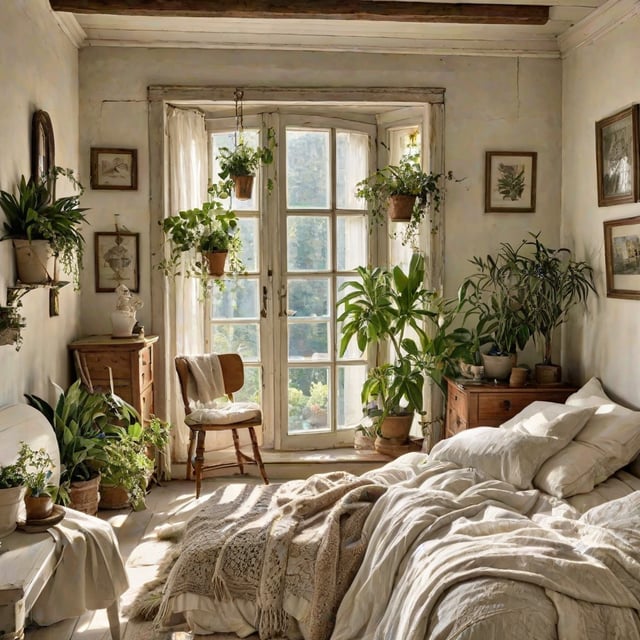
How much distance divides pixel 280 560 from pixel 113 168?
3121mm

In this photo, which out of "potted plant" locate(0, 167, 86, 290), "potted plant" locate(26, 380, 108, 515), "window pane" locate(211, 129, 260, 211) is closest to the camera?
"potted plant" locate(0, 167, 86, 290)

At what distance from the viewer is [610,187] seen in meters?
4.56

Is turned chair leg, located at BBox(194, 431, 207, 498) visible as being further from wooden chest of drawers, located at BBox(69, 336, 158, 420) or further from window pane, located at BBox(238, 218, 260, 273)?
window pane, located at BBox(238, 218, 260, 273)

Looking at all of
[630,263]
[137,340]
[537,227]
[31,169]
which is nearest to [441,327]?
[537,227]

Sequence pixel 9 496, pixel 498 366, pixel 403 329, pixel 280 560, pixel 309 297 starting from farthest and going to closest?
pixel 309 297, pixel 403 329, pixel 498 366, pixel 280 560, pixel 9 496

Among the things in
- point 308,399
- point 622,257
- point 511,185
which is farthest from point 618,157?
point 308,399

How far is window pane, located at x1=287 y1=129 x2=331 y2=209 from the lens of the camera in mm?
5789

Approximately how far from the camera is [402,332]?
542 cm

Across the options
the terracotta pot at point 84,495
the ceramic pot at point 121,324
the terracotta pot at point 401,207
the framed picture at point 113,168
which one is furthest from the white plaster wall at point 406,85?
the terracotta pot at point 84,495

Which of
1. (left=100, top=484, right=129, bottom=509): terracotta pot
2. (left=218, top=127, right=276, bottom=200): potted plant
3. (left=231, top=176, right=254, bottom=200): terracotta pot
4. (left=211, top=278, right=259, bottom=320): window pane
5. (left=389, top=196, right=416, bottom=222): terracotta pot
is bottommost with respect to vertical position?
(left=100, top=484, right=129, bottom=509): terracotta pot

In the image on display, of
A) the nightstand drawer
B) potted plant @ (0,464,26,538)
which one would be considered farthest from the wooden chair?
potted plant @ (0,464,26,538)

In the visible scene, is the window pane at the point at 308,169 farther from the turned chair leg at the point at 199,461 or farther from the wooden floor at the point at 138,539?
the wooden floor at the point at 138,539

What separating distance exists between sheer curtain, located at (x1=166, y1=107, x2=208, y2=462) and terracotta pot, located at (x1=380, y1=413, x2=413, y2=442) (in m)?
1.39

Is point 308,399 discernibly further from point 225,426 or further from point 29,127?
point 29,127
